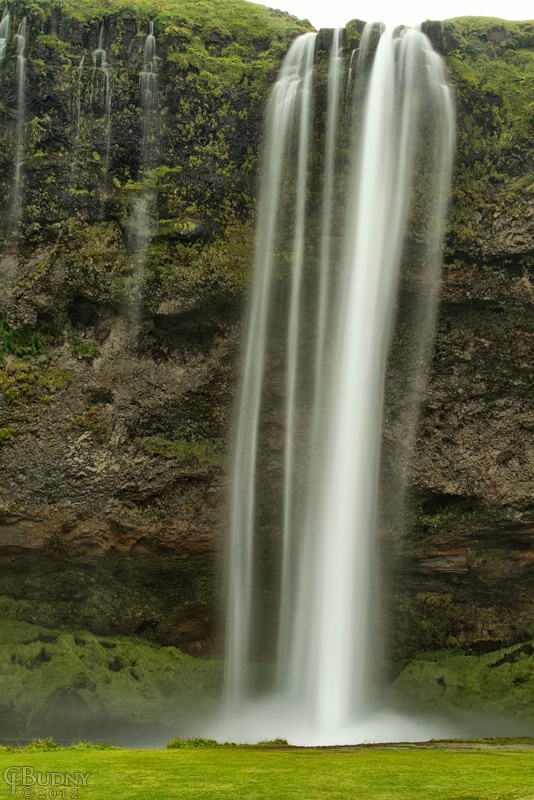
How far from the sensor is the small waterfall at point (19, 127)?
26172 mm

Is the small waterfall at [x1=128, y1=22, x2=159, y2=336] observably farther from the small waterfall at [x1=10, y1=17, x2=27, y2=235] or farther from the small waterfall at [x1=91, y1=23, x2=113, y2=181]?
the small waterfall at [x1=10, y1=17, x2=27, y2=235]

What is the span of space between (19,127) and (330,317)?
1100cm

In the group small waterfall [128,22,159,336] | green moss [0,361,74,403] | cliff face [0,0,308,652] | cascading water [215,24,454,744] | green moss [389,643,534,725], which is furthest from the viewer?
small waterfall [128,22,159,336]

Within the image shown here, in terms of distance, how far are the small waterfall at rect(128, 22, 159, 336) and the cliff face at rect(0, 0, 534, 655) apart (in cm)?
6

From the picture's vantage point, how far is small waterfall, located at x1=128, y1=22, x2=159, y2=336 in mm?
25891

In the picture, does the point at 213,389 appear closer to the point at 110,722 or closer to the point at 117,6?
the point at 110,722

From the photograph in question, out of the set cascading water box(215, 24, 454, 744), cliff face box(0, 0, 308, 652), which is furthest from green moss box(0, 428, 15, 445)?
cascading water box(215, 24, 454, 744)

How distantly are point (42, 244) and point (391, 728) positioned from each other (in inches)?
657

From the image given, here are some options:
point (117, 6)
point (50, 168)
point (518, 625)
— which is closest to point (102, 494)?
point (50, 168)

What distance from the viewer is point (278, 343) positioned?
84.9ft

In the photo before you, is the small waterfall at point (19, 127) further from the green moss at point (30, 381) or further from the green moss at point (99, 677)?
the green moss at point (99, 677)

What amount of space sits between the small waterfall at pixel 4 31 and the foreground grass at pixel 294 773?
20349 millimetres

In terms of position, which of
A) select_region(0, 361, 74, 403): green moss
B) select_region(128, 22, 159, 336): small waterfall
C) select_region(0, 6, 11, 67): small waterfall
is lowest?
select_region(0, 361, 74, 403): green moss

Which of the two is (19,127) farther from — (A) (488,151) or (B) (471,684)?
(B) (471,684)
